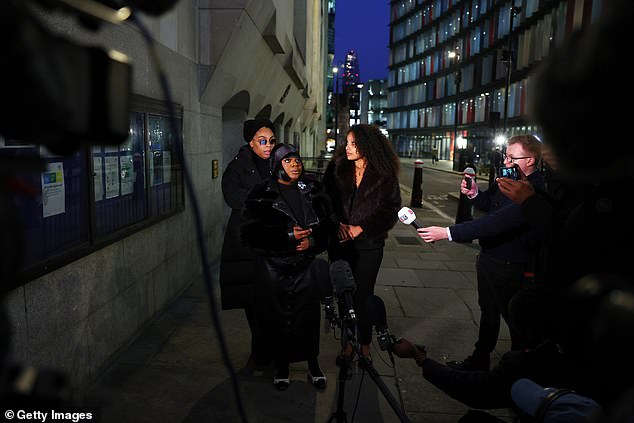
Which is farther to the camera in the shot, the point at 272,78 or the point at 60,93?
the point at 272,78

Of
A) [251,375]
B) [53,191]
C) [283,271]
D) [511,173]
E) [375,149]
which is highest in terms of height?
[375,149]

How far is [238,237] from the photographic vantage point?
4016 millimetres

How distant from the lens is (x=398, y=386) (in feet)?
12.9

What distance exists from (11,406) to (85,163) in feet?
10.6

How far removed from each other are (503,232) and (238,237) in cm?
202

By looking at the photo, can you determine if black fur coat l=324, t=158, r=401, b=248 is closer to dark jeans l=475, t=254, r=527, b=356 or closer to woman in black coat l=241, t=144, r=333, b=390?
woman in black coat l=241, t=144, r=333, b=390

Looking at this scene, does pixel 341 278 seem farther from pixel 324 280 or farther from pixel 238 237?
pixel 238 237

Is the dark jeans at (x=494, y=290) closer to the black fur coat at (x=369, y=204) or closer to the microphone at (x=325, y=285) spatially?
the black fur coat at (x=369, y=204)

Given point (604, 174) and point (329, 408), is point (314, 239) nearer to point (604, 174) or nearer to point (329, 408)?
point (329, 408)

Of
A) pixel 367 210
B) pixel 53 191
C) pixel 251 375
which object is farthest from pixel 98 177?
pixel 367 210

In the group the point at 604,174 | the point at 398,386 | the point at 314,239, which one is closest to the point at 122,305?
the point at 314,239

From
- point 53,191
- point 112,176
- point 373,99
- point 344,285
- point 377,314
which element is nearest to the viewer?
point 377,314

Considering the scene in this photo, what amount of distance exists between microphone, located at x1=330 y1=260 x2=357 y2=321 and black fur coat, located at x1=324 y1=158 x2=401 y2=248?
66.3 inches

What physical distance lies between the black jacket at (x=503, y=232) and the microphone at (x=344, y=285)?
141 cm
